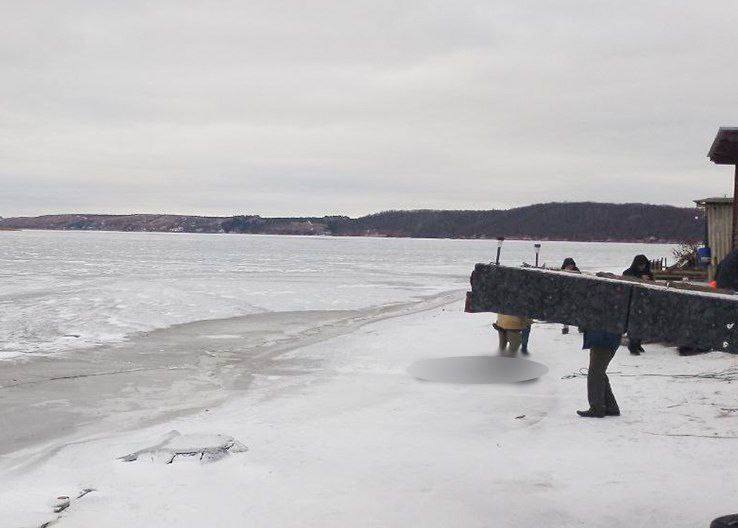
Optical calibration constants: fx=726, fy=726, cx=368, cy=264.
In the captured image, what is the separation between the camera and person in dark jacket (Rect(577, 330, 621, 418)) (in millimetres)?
7289

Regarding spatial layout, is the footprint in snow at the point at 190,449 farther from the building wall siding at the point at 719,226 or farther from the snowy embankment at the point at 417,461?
the building wall siding at the point at 719,226

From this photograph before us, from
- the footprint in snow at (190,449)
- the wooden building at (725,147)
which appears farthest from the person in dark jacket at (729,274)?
the footprint in snow at (190,449)

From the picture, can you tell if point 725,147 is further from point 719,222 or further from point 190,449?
point 719,222

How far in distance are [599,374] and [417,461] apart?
7.64 feet

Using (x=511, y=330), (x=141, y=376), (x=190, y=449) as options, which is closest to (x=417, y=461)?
(x=190, y=449)

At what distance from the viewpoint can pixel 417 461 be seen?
643cm

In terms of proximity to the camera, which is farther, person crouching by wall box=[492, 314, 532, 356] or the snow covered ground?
person crouching by wall box=[492, 314, 532, 356]

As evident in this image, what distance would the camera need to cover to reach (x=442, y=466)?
20.6 ft

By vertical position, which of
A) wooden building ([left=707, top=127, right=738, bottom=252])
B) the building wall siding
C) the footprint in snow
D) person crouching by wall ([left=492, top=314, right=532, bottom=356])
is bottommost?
the footprint in snow

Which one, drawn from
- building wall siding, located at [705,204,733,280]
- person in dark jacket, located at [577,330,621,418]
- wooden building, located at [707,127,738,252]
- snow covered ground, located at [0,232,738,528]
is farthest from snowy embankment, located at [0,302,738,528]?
building wall siding, located at [705,204,733,280]

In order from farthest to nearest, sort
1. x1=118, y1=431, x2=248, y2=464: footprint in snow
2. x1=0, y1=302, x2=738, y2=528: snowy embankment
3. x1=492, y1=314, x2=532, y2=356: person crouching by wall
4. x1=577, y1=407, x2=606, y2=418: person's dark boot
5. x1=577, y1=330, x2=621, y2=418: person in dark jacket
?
x1=492, y1=314, x2=532, y2=356: person crouching by wall < x1=577, y1=407, x2=606, y2=418: person's dark boot < x1=577, y1=330, x2=621, y2=418: person in dark jacket < x1=118, y1=431, x2=248, y2=464: footprint in snow < x1=0, y1=302, x2=738, y2=528: snowy embankment

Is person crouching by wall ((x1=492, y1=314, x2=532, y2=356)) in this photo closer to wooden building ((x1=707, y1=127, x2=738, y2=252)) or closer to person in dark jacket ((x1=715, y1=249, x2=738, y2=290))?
wooden building ((x1=707, y1=127, x2=738, y2=252))

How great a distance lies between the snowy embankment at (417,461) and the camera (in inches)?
207

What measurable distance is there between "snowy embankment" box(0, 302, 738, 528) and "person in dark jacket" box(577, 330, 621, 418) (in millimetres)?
155
